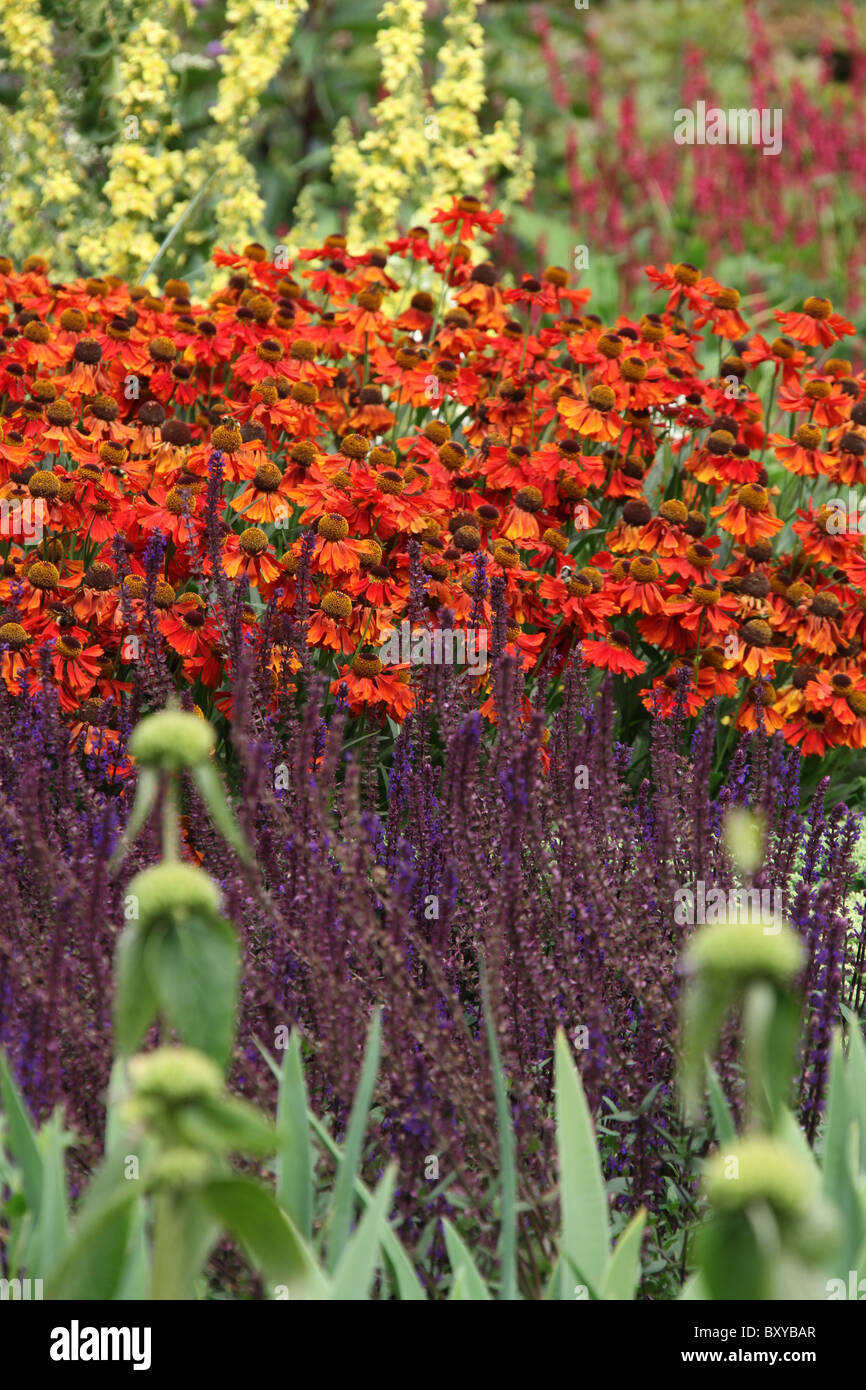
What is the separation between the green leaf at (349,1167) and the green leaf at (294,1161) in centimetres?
4

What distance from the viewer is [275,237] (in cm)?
691

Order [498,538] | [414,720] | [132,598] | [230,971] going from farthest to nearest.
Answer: [498,538], [132,598], [414,720], [230,971]

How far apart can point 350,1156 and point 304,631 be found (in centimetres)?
137

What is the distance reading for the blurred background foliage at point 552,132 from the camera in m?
4.95

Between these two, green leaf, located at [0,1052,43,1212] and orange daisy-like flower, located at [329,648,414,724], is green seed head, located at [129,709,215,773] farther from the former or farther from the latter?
orange daisy-like flower, located at [329,648,414,724]

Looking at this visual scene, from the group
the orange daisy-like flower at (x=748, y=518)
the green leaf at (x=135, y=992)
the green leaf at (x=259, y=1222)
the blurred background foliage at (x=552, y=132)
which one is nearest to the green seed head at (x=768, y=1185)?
the green leaf at (x=259, y=1222)

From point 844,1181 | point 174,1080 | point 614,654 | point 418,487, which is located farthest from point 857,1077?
point 418,487

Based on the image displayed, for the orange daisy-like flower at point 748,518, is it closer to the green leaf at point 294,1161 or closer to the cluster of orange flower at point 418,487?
the cluster of orange flower at point 418,487

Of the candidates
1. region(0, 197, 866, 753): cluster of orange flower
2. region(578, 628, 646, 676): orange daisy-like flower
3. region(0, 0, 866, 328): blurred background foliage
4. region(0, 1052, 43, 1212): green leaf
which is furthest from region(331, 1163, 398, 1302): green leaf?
region(0, 0, 866, 328): blurred background foliage

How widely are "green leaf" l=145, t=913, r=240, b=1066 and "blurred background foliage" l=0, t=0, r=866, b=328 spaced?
4231 mm

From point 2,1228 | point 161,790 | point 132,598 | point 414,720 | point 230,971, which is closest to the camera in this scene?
point 230,971
